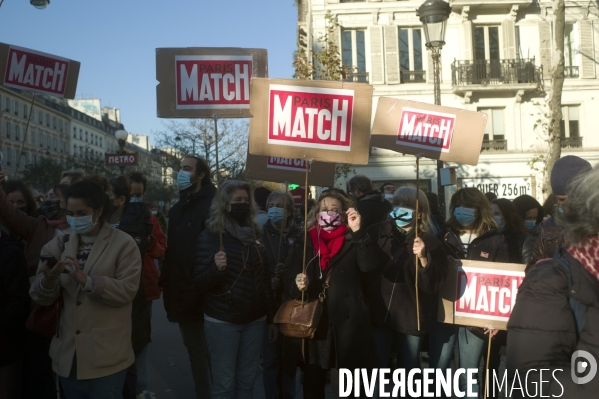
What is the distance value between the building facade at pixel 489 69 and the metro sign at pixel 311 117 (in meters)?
19.6

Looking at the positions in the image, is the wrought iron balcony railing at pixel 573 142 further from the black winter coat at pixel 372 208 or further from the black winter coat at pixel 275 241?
the black winter coat at pixel 275 241

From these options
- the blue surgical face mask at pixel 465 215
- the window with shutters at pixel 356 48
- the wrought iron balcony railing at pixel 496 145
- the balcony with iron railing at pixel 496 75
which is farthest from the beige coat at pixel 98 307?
the wrought iron balcony railing at pixel 496 145

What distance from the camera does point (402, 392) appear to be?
18.5 ft

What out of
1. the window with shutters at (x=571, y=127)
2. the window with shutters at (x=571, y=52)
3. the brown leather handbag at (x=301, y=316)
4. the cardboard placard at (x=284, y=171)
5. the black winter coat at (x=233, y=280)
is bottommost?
the brown leather handbag at (x=301, y=316)

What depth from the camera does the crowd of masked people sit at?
13.2ft

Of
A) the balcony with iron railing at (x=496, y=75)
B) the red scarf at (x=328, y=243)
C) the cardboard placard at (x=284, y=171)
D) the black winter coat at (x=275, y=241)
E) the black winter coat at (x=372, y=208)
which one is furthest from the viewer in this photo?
the balcony with iron railing at (x=496, y=75)

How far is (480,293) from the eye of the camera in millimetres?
5109

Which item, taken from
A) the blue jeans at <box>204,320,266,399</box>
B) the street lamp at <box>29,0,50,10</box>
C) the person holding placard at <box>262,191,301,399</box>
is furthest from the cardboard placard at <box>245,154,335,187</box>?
the street lamp at <box>29,0,50,10</box>

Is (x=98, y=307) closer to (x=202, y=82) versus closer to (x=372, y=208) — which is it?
(x=202, y=82)

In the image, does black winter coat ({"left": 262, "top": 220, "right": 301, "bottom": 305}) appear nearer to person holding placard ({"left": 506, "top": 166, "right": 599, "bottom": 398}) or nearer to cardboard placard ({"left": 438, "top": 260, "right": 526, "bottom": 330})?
cardboard placard ({"left": 438, "top": 260, "right": 526, "bottom": 330})

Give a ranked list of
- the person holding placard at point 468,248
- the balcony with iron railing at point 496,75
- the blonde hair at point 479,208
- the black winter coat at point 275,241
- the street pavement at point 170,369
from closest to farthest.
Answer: the person holding placard at point 468,248 → the blonde hair at point 479,208 → the black winter coat at point 275,241 → the street pavement at point 170,369 → the balcony with iron railing at point 496,75

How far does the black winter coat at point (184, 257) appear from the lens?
18.3ft

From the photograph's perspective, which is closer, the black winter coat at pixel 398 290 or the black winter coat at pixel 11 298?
the black winter coat at pixel 11 298

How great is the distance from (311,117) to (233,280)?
142 centimetres
